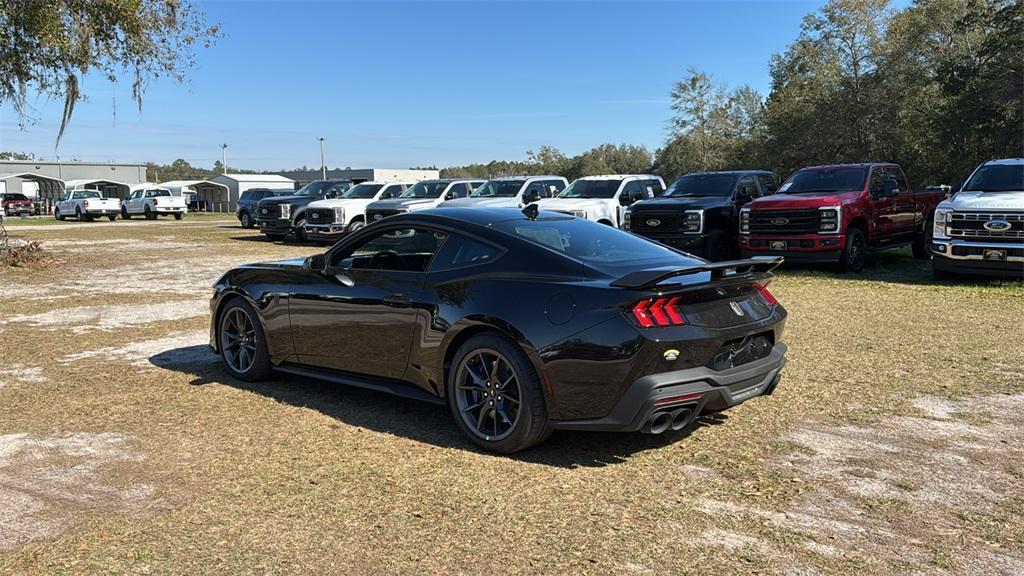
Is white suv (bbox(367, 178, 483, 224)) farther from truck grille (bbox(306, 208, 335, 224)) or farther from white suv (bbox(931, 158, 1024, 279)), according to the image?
white suv (bbox(931, 158, 1024, 279))

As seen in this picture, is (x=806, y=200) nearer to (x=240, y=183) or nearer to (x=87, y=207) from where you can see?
(x=87, y=207)

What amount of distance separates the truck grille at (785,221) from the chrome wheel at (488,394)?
10.4 meters

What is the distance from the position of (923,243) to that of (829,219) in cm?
428

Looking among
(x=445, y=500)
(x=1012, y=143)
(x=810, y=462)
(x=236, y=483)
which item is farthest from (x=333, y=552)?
(x=1012, y=143)

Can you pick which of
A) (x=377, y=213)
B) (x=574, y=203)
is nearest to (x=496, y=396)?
(x=574, y=203)

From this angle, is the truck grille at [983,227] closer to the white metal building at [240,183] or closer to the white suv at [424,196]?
the white suv at [424,196]

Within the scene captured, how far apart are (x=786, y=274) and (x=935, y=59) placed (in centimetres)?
2959

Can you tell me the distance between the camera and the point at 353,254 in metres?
5.86

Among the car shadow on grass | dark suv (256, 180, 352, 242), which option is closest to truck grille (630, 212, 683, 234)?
the car shadow on grass

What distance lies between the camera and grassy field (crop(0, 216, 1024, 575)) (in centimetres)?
341

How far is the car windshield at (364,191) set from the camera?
24562mm

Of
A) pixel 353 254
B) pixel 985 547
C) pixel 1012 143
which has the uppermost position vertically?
pixel 1012 143

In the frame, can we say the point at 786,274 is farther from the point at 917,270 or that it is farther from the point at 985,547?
the point at 985,547

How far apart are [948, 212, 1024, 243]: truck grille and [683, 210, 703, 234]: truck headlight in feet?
13.9
